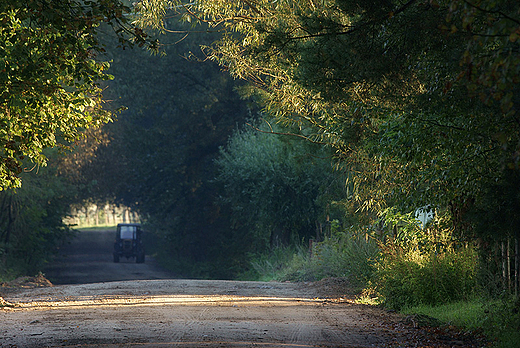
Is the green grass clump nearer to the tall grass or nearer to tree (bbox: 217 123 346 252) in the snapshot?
the tall grass

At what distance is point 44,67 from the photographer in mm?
8742

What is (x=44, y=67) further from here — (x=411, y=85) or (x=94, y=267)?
(x=94, y=267)

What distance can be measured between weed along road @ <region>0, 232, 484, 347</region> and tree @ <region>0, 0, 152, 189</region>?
264 cm

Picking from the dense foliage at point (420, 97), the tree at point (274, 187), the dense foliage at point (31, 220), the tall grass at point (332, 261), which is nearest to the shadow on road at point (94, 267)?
the dense foliage at point (31, 220)

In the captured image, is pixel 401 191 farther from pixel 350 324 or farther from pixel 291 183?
pixel 291 183

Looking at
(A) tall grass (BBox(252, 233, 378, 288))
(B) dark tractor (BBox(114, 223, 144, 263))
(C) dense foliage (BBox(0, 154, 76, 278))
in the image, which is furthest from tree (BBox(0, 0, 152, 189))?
(B) dark tractor (BBox(114, 223, 144, 263))

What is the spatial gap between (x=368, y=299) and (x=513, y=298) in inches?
217

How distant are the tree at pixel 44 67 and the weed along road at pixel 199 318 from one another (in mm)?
2641

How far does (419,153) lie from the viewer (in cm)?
762

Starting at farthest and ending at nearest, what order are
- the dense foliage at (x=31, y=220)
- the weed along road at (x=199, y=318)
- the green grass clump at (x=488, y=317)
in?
the dense foliage at (x=31, y=220), the weed along road at (x=199, y=318), the green grass clump at (x=488, y=317)

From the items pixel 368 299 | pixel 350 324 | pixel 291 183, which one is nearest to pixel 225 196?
pixel 291 183

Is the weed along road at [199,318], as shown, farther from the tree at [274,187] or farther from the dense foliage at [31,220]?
the dense foliage at [31,220]

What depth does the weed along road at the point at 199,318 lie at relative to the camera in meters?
8.11

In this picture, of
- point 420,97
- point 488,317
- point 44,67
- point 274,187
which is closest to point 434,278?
point 488,317
